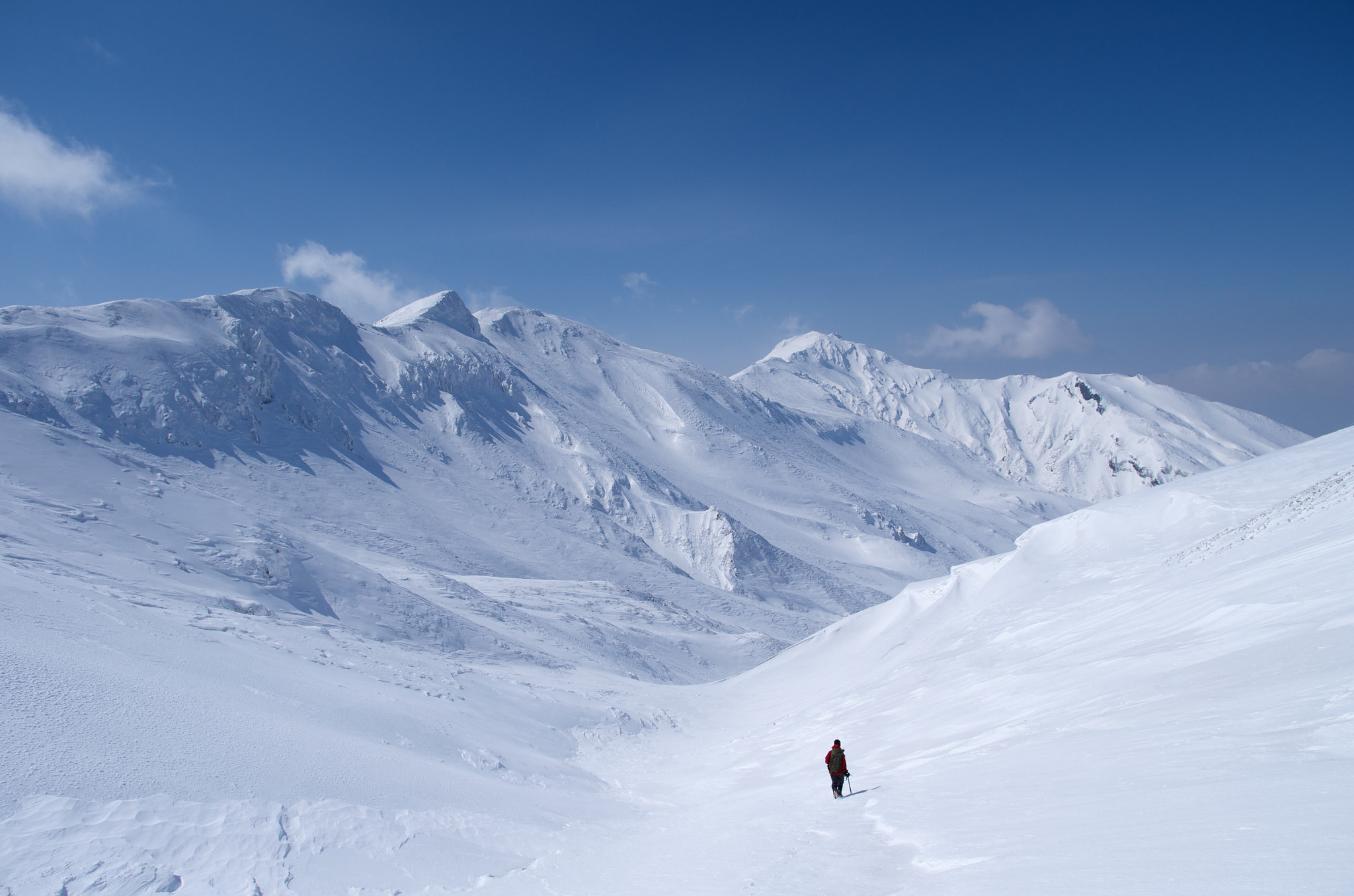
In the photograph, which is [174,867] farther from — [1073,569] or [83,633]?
[1073,569]

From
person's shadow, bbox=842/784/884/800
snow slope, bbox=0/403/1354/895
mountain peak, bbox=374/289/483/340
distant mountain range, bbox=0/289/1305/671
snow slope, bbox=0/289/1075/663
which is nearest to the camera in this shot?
snow slope, bbox=0/403/1354/895

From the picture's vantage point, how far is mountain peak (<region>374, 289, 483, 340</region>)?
360 ft

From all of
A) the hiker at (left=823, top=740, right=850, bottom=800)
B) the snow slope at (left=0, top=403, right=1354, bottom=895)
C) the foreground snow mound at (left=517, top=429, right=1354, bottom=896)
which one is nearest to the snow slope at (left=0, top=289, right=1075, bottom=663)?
the snow slope at (left=0, top=403, right=1354, bottom=895)

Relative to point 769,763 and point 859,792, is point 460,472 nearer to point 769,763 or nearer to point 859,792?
point 769,763

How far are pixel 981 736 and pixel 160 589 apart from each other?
74.7 feet

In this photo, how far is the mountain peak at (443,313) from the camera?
110m

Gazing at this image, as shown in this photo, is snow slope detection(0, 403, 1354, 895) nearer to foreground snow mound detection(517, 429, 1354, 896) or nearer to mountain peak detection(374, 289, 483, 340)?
foreground snow mound detection(517, 429, 1354, 896)

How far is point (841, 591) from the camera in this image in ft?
271

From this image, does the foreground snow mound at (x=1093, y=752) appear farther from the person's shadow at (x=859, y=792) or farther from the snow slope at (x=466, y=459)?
the snow slope at (x=466, y=459)

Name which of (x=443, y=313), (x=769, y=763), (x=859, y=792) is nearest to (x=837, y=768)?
(x=859, y=792)

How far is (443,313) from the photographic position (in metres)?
113

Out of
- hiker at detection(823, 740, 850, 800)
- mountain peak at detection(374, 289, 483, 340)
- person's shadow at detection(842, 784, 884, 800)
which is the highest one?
mountain peak at detection(374, 289, 483, 340)

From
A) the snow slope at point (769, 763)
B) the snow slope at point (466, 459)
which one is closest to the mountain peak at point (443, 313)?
the snow slope at point (466, 459)

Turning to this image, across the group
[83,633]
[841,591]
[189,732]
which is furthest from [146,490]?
[841,591]
